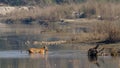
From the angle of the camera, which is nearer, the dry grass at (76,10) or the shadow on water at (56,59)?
the shadow on water at (56,59)

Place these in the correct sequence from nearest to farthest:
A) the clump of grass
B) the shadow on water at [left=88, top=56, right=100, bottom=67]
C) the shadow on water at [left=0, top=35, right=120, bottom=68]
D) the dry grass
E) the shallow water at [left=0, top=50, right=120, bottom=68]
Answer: the shallow water at [left=0, top=50, right=120, bottom=68], the shadow on water at [left=0, top=35, right=120, bottom=68], the shadow on water at [left=88, top=56, right=100, bottom=67], the clump of grass, the dry grass

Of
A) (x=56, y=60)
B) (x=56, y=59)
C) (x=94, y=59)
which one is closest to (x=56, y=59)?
(x=56, y=59)

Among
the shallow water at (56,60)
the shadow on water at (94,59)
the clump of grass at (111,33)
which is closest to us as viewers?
the shallow water at (56,60)

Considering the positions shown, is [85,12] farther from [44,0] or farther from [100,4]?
[44,0]

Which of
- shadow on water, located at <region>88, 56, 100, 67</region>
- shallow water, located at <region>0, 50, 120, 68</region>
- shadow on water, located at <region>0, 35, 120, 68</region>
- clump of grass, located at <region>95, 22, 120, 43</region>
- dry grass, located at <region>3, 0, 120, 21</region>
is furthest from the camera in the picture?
dry grass, located at <region>3, 0, 120, 21</region>

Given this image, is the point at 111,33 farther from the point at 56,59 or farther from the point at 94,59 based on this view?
the point at 56,59

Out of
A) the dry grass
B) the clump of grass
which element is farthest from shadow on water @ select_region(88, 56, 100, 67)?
the dry grass

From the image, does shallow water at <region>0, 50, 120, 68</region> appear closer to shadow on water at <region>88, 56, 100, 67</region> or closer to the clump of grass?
shadow on water at <region>88, 56, 100, 67</region>

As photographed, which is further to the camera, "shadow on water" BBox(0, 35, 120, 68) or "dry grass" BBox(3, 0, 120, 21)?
"dry grass" BBox(3, 0, 120, 21)

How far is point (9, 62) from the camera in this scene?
47.5 meters

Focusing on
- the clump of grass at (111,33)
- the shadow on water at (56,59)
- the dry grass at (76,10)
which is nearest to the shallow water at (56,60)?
the shadow on water at (56,59)

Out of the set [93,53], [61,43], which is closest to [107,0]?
[61,43]

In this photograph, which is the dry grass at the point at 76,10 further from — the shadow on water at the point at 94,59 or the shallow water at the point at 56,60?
the shadow on water at the point at 94,59

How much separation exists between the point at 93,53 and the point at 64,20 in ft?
235
